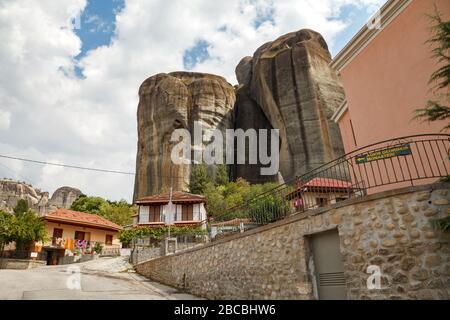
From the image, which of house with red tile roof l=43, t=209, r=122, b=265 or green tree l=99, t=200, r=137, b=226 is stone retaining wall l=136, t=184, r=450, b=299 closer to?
house with red tile roof l=43, t=209, r=122, b=265

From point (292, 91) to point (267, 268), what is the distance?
32.3 metres

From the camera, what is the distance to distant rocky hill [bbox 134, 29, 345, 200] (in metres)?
36.2

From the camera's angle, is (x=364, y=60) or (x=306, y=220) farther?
(x=364, y=60)

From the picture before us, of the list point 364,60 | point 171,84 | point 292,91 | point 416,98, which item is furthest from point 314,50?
point 416,98

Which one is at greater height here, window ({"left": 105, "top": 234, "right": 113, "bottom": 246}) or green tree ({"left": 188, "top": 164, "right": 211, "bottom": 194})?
green tree ({"left": 188, "top": 164, "right": 211, "bottom": 194})

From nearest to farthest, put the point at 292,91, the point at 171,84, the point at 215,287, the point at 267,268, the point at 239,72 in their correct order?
1. the point at 267,268
2. the point at 215,287
3. the point at 292,91
4. the point at 171,84
5. the point at 239,72

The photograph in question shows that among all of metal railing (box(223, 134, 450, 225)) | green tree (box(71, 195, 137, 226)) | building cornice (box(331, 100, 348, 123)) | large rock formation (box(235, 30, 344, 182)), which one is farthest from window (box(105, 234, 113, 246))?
building cornice (box(331, 100, 348, 123))

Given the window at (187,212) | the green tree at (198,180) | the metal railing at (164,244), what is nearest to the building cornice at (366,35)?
the metal railing at (164,244)

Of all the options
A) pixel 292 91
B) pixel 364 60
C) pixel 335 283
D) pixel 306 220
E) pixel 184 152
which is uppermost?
pixel 292 91

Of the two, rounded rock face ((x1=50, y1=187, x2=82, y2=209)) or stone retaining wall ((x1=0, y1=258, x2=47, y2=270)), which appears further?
rounded rock face ((x1=50, y1=187, x2=82, y2=209))

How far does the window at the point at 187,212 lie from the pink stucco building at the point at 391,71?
2143 cm

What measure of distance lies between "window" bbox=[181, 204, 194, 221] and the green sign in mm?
24666

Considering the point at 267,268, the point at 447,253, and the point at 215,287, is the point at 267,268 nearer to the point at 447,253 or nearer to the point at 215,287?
the point at 215,287

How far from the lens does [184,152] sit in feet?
130
